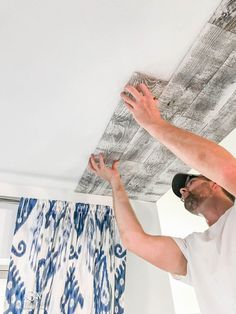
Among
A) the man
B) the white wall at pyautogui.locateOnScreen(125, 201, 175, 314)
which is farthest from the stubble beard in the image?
the white wall at pyautogui.locateOnScreen(125, 201, 175, 314)

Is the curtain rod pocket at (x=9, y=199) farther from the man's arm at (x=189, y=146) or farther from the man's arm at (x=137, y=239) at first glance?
the man's arm at (x=189, y=146)

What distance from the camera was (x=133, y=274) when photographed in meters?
2.00

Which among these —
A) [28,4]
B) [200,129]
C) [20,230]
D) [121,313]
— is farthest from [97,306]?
[28,4]

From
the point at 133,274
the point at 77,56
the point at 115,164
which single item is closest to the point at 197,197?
the point at 115,164

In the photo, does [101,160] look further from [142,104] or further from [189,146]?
[189,146]

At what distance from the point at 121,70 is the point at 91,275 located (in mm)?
1181

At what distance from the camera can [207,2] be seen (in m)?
1.03

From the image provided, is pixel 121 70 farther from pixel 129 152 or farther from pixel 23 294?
pixel 23 294

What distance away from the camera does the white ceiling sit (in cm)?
105

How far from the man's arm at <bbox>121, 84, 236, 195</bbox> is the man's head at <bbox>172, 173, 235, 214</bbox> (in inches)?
20.5

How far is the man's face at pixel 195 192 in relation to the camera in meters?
1.56

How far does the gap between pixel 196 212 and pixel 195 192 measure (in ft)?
0.34

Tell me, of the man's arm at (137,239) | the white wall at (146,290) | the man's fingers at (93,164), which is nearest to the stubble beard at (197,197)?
the man's arm at (137,239)

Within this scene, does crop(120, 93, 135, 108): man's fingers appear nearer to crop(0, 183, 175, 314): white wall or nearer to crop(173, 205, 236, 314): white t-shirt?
crop(173, 205, 236, 314): white t-shirt
